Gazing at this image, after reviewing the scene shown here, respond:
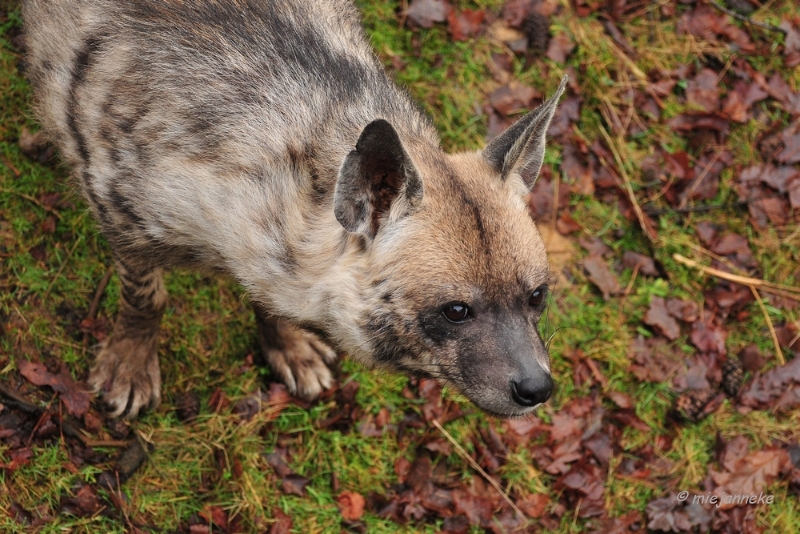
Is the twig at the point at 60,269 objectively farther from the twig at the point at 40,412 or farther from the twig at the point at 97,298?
the twig at the point at 40,412

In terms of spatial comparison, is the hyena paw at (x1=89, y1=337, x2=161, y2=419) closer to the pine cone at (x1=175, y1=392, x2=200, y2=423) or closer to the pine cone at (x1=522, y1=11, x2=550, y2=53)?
the pine cone at (x1=175, y1=392, x2=200, y2=423)

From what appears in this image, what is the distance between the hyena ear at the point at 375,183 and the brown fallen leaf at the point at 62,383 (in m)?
2.17

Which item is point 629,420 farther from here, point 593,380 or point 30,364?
point 30,364

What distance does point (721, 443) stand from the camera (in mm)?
5805

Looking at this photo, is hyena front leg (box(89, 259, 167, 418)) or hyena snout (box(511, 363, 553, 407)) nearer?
hyena snout (box(511, 363, 553, 407))

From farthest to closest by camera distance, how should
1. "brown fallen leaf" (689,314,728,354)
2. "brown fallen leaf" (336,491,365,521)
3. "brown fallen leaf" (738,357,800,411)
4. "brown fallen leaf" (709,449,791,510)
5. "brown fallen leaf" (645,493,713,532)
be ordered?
"brown fallen leaf" (689,314,728,354), "brown fallen leaf" (738,357,800,411), "brown fallen leaf" (709,449,791,510), "brown fallen leaf" (645,493,713,532), "brown fallen leaf" (336,491,365,521)

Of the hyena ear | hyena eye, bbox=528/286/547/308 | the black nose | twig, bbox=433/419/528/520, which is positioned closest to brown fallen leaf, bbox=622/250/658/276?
twig, bbox=433/419/528/520

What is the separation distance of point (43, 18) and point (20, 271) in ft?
4.79

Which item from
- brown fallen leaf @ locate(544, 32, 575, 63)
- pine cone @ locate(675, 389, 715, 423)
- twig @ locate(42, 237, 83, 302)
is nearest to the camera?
twig @ locate(42, 237, 83, 302)

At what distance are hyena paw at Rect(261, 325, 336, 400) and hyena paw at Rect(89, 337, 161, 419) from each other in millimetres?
734

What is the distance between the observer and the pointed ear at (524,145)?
373cm

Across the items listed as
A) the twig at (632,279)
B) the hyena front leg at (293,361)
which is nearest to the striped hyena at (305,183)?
the hyena front leg at (293,361)

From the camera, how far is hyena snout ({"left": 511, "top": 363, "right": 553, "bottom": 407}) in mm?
3629

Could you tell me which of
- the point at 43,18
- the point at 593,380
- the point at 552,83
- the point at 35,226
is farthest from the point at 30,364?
the point at 552,83
